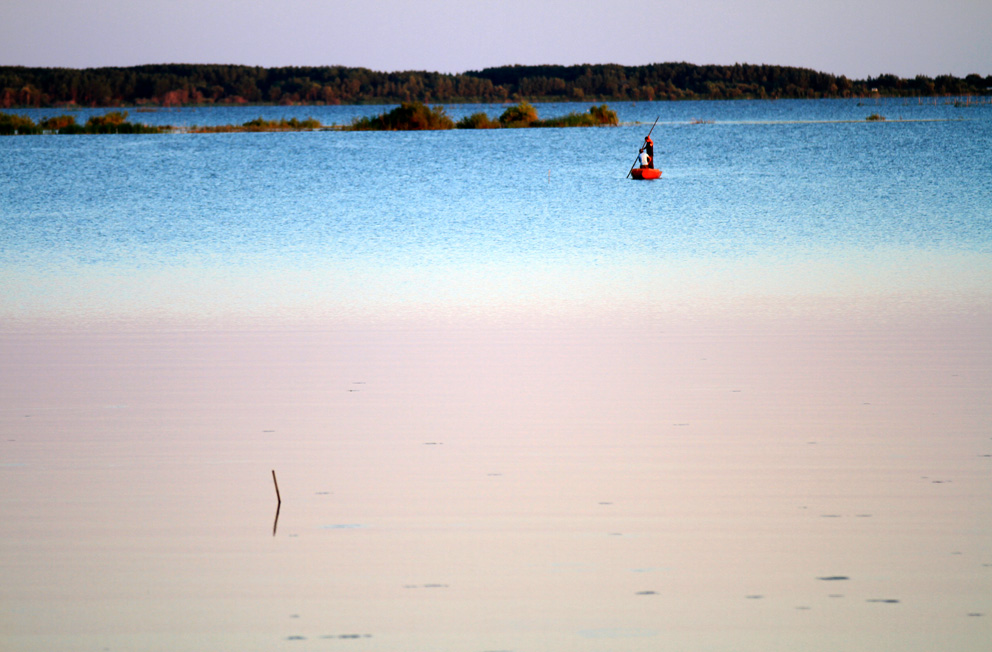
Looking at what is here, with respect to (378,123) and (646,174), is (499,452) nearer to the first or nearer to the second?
(646,174)

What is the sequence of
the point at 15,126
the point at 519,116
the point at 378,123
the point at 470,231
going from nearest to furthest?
the point at 470,231 → the point at 15,126 → the point at 378,123 → the point at 519,116

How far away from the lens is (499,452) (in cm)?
779

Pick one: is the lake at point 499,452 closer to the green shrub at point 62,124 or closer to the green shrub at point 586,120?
the green shrub at point 62,124

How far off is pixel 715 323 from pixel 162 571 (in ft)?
27.8

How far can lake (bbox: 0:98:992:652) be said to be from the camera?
5414 millimetres

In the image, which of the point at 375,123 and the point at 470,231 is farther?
the point at 375,123

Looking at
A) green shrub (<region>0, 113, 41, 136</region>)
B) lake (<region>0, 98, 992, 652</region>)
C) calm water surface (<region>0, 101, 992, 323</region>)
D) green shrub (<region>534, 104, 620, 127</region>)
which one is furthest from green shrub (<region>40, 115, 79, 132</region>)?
lake (<region>0, 98, 992, 652</region>)

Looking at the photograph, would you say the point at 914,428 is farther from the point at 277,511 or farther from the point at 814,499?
the point at 277,511

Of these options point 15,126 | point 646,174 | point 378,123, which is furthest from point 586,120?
point 646,174

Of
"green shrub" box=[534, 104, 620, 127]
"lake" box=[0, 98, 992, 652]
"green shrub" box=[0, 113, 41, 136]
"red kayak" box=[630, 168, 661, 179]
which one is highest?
"green shrub" box=[534, 104, 620, 127]

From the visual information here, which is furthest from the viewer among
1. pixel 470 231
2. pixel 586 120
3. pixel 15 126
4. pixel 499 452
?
pixel 586 120

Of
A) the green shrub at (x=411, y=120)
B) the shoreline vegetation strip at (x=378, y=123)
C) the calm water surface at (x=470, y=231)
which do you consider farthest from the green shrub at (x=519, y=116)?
the calm water surface at (x=470, y=231)

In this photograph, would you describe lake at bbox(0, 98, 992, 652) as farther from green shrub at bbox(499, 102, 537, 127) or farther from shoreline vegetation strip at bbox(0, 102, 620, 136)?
green shrub at bbox(499, 102, 537, 127)

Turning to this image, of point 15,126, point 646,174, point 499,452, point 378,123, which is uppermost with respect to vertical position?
point 378,123
